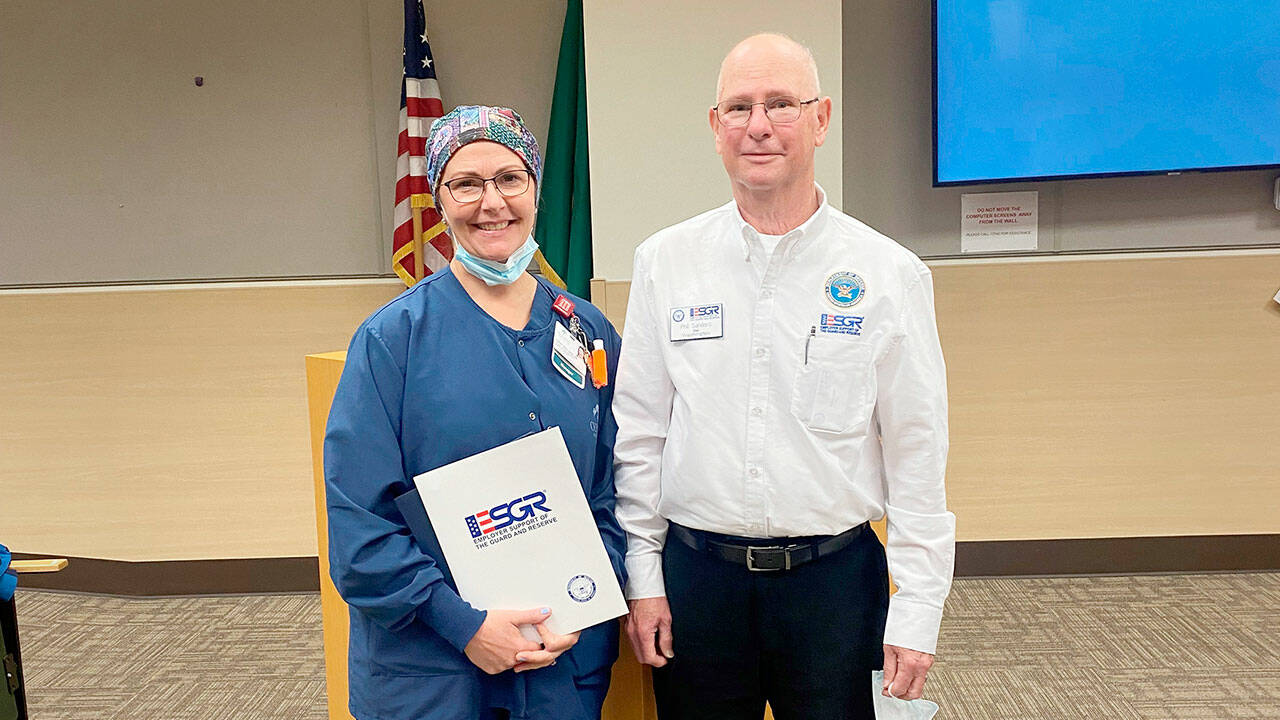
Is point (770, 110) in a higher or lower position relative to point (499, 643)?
higher

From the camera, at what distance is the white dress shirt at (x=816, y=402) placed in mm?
1517

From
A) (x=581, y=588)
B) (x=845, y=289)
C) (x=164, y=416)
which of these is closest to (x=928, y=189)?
(x=845, y=289)

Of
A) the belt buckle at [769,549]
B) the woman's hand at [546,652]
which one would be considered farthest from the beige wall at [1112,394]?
the woman's hand at [546,652]

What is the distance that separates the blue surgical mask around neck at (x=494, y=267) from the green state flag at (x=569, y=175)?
196 centimetres

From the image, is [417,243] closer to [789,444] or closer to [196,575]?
[196,575]

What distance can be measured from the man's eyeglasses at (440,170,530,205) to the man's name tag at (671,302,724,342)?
1.14 feet

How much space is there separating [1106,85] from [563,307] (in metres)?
2.83

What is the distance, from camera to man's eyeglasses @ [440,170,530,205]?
148 centimetres

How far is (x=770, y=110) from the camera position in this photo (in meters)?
1.51

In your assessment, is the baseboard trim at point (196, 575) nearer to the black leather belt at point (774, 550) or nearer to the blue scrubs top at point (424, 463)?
the blue scrubs top at point (424, 463)

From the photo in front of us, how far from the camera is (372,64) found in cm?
361

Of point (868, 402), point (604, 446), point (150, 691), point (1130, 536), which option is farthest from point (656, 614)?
point (1130, 536)

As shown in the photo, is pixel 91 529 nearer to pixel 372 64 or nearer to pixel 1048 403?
pixel 372 64

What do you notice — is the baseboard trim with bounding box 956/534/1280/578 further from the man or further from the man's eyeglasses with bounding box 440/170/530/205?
the man's eyeglasses with bounding box 440/170/530/205
